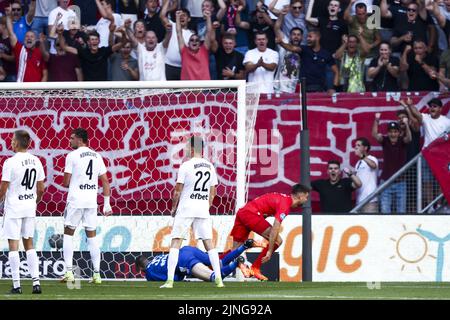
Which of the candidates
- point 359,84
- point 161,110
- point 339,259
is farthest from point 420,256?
point 161,110

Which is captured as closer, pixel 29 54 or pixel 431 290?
pixel 431 290

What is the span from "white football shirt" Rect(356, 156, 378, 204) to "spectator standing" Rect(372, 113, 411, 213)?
0.14 m

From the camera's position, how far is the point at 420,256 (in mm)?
21453

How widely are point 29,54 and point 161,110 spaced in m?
3.37

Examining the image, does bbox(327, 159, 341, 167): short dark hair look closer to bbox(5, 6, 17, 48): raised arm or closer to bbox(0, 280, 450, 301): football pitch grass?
bbox(0, 280, 450, 301): football pitch grass

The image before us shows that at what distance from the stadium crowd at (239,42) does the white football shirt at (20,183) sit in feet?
22.6

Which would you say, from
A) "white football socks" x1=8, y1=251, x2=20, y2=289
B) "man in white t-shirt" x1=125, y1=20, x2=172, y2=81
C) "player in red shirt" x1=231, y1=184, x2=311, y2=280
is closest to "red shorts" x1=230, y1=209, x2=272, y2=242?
"player in red shirt" x1=231, y1=184, x2=311, y2=280

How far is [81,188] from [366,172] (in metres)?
5.47

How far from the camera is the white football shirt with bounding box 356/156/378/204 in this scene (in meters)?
21.8

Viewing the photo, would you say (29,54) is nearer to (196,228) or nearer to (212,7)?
(212,7)

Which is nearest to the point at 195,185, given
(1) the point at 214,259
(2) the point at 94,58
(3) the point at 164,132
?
(1) the point at 214,259

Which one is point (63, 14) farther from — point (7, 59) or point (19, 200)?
point (19, 200)

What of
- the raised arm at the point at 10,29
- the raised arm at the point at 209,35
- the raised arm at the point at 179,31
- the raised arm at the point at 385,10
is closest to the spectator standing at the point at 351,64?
the raised arm at the point at 385,10

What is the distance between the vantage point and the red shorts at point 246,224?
752 inches
